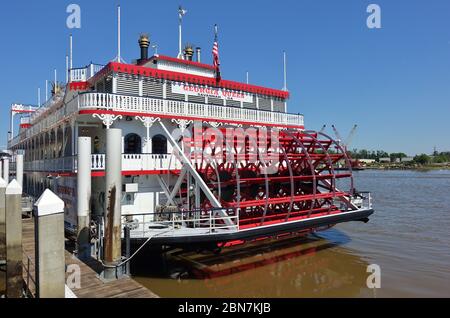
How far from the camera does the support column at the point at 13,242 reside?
6.43 m

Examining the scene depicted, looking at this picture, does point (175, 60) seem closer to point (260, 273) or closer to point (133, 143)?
point (133, 143)

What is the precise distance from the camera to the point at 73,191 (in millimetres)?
10242

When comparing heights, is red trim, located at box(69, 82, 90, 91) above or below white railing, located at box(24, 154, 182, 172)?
above

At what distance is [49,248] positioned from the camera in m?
4.62

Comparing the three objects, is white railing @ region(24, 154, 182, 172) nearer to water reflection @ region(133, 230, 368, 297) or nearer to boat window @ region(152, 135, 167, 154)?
boat window @ region(152, 135, 167, 154)

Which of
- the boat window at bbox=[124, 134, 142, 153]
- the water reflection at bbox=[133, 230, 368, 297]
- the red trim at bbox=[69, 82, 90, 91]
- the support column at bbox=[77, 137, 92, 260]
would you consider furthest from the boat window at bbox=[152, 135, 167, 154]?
the red trim at bbox=[69, 82, 90, 91]

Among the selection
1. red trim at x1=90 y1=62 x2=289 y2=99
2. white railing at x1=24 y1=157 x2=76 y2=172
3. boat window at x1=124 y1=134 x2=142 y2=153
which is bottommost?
white railing at x1=24 y1=157 x2=76 y2=172

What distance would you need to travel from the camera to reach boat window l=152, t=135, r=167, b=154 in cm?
1099

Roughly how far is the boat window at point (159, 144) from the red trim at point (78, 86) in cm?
362

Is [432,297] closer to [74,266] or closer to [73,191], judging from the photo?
[74,266]

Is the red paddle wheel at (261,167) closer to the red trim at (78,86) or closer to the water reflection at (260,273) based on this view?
the water reflection at (260,273)

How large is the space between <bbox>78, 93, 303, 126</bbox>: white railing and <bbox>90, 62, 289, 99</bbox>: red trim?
1.42 m
